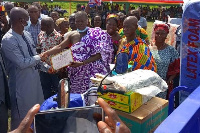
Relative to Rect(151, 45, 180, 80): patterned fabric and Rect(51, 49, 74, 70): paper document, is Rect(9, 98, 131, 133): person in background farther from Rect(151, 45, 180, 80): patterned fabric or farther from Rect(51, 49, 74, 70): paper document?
Rect(151, 45, 180, 80): patterned fabric

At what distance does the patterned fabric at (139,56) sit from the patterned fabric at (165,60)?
0.57m

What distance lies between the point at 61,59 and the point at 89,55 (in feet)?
1.57

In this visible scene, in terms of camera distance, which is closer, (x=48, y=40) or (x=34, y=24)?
(x=48, y=40)

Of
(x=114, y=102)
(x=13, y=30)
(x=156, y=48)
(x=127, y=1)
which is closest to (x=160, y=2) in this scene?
(x=127, y=1)

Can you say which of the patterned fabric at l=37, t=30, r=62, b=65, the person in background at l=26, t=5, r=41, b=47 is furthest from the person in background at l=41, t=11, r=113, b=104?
the person in background at l=26, t=5, r=41, b=47

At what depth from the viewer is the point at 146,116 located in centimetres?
165

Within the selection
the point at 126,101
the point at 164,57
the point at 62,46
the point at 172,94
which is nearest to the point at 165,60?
the point at 164,57

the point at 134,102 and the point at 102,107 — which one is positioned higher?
the point at 102,107

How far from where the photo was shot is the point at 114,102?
1736mm

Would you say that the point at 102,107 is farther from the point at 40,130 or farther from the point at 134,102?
the point at 134,102

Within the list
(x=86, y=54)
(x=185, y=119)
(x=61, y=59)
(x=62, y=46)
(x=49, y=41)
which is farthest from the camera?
(x=49, y=41)

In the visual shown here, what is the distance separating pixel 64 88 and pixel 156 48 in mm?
2007

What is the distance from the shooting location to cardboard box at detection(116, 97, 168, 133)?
5.35 feet

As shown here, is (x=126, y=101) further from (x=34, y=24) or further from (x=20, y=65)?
(x=34, y=24)
